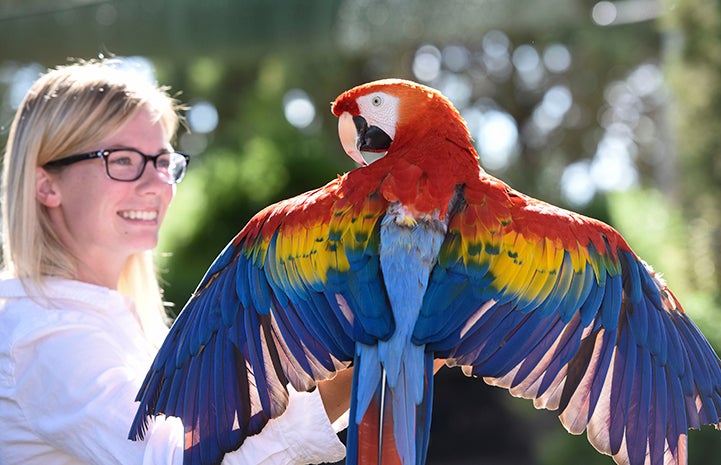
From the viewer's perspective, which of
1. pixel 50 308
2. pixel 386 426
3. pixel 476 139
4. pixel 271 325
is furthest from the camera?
pixel 476 139

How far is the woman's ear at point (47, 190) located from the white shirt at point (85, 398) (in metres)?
0.17

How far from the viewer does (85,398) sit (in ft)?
3.81

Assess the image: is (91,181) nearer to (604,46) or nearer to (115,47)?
(115,47)

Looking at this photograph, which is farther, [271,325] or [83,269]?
[83,269]

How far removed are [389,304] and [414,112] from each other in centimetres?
26

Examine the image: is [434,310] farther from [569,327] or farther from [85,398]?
[85,398]

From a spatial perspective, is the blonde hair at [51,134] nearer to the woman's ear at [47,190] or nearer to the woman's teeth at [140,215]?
the woman's ear at [47,190]

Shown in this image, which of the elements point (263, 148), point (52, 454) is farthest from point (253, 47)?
point (52, 454)

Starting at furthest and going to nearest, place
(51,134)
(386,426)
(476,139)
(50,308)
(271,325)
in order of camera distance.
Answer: (476,139) < (51,134) < (50,308) < (271,325) < (386,426)

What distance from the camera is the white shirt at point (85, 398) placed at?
1.09 meters

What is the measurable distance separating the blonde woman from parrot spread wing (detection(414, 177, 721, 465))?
8.9 inches

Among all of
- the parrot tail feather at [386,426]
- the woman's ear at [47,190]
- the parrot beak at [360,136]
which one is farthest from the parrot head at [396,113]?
the woman's ear at [47,190]

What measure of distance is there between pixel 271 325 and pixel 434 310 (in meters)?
0.22

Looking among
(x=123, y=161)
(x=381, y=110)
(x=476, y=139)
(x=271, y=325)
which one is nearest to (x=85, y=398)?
(x=271, y=325)
